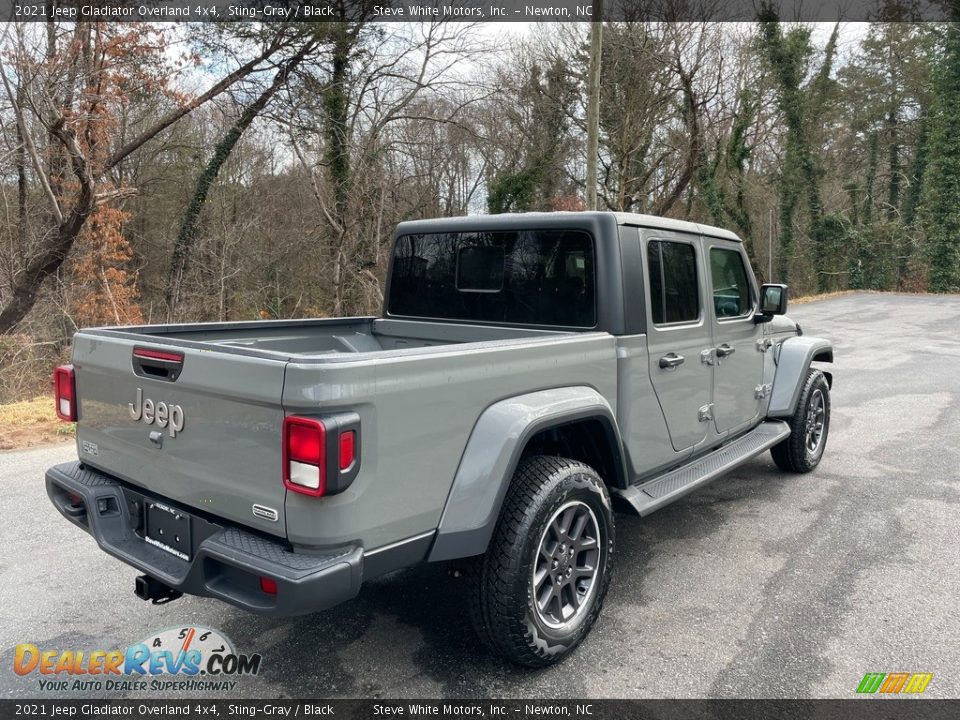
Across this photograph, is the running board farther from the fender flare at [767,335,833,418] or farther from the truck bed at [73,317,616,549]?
the truck bed at [73,317,616,549]

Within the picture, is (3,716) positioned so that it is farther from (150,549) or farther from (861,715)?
(861,715)

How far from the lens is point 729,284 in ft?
15.3

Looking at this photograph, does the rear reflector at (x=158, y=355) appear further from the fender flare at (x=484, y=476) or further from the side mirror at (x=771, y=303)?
the side mirror at (x=771, y=303)

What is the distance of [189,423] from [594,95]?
12.9 metres

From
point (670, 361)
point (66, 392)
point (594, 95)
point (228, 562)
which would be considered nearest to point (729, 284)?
point (670, 361)

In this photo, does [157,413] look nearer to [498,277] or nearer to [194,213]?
[498,277]

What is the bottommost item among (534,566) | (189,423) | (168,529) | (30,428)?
(534,566)

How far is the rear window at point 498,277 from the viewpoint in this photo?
12.0 ft

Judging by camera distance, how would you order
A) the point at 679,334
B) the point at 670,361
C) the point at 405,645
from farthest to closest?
the point at 679,334, the point at 670,361, the point at 405,645

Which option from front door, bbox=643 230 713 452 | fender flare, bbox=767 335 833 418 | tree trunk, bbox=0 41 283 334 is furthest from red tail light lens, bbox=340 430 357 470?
tree trunk, bbox=0 41 283 334

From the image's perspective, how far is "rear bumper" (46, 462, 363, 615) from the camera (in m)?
2.21

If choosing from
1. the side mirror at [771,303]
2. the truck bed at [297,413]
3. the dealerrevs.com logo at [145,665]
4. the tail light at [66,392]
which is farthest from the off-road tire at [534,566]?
the side mirror at [771,303]

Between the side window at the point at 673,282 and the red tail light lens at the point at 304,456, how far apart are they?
6.93 feet

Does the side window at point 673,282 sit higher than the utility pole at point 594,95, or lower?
lower
